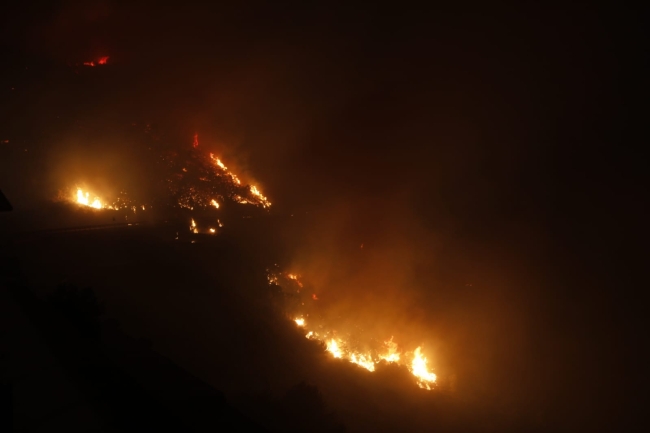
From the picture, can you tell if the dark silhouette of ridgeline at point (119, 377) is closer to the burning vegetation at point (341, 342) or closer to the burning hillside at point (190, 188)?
the burning vegetation at point (341, 342)

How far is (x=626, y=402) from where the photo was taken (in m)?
89.2

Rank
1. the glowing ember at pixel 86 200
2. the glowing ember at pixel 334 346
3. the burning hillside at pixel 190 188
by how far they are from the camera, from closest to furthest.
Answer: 1. the glowing ember at pixel 334 346
2. the glowing ember at pixel 86 200
3. the burning hillside at pixel 190 188

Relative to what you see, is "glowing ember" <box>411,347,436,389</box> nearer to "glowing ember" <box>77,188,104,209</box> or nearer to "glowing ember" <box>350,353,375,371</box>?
"glowing ember" <box>350,353,375,371</box>

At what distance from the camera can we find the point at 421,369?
39.8 metres

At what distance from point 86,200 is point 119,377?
33.5 metres

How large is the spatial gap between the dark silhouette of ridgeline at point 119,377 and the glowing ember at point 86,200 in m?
25.9

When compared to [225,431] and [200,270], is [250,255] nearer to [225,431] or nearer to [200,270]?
[200,270]

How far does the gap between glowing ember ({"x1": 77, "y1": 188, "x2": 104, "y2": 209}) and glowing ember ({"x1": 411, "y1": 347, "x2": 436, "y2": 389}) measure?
30.9 m

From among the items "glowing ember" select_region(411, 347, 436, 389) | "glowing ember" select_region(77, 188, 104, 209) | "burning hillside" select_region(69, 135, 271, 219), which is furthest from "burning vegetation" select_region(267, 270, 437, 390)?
"glowing ember" select_region(77, 188, 104, 209)

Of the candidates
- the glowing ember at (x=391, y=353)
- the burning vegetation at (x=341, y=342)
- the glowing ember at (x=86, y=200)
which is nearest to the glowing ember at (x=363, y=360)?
the burning vegetation at (x=341, y=342)

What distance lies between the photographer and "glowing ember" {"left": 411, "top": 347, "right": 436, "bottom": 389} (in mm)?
36866

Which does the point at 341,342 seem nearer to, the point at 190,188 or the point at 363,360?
the point at 363,360

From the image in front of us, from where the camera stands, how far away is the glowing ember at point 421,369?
36.9m

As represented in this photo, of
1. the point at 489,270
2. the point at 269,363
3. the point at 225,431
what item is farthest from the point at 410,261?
the point at 225,431
